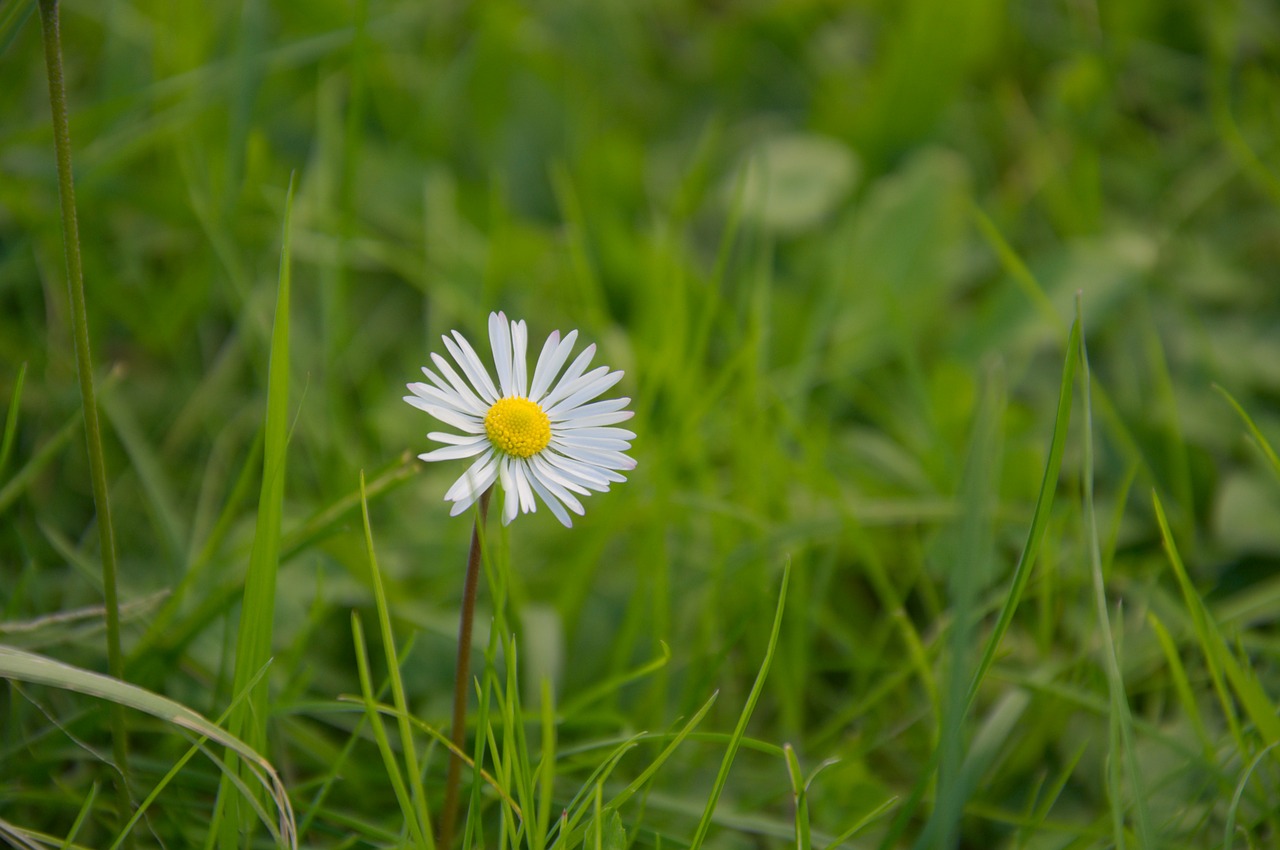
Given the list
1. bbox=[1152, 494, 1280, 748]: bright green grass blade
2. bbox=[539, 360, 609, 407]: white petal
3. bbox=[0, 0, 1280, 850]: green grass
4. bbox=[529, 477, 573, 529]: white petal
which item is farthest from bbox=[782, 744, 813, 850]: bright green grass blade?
bbox=[1152, 494, 1280, 748]: bright green grass blade

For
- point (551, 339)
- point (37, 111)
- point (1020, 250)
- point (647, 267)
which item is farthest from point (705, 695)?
point (37, 111)

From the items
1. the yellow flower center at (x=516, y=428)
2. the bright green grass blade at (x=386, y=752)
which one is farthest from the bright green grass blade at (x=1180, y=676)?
the bright green grass blade at (x=386, y=752)

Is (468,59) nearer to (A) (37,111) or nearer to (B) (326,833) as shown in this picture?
(A) (37,111)

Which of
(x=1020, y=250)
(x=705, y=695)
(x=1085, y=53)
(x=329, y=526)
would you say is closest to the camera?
(x=329, y=526)

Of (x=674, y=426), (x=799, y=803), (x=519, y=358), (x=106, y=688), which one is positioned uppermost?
(x=674, y=426)

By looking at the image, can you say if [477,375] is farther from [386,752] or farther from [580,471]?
[386,752]

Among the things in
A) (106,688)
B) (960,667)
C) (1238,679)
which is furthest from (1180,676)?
(106,688)

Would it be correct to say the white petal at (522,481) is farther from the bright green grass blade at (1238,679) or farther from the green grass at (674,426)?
the bright green grass blade at (1238,679)
